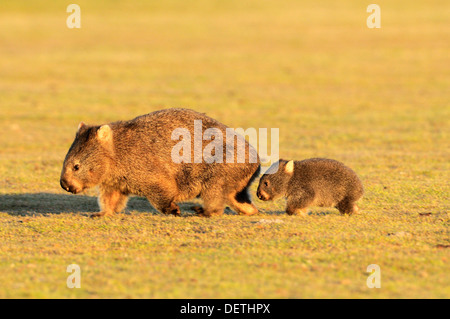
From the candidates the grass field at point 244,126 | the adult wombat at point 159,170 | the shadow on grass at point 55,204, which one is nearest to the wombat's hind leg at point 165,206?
the adult wombat at point 159,170

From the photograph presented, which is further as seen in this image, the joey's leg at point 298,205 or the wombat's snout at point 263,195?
the wombat's snout at point 263,195

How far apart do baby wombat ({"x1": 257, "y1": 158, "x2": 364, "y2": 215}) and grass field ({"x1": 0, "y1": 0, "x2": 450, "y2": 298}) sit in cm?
26

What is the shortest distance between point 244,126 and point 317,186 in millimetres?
9163

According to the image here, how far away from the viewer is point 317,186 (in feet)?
34.0

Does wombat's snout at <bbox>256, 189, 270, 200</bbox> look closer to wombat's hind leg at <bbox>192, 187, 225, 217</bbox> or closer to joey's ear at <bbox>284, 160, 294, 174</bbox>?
joey's ear at <bbox>284, 160, 294, 174</bbox>

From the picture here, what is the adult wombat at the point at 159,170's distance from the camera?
10250mm

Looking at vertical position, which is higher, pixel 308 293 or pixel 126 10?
pixel 126 10

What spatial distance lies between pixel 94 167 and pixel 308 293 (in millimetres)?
4387

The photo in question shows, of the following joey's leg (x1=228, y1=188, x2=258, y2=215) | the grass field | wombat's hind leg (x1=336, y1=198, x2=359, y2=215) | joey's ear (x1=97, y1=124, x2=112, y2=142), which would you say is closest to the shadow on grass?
the grass field

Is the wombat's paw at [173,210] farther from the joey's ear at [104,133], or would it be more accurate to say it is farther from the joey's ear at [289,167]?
the joey's ear at [289,167]

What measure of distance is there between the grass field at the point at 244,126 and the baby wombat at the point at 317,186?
0.26m

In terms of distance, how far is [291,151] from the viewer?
622 inches

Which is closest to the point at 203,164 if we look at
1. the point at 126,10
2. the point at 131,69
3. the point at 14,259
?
the point at 14,259

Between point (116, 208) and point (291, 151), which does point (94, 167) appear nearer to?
point (116, 208)
